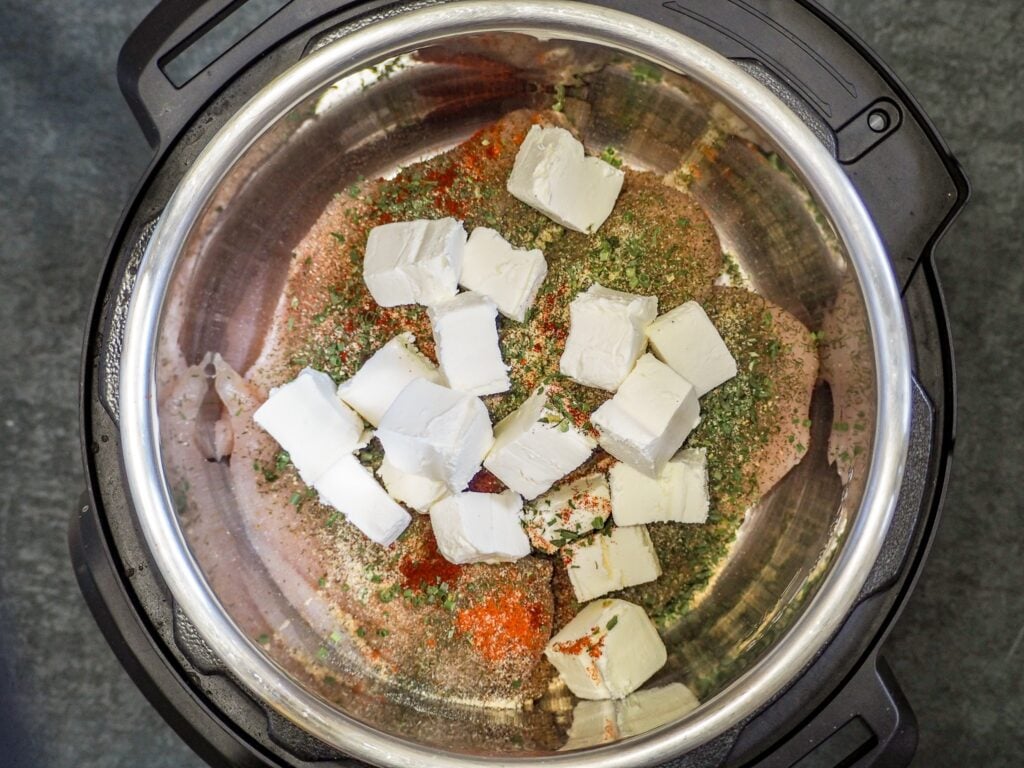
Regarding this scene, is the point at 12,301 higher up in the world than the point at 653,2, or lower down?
lower down

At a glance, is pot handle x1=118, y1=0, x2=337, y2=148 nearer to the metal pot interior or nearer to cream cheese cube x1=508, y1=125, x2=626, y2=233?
the metal pot interior

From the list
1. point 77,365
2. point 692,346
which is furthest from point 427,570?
point 77,365

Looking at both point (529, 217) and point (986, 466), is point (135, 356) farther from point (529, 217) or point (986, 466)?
point (986, 466)

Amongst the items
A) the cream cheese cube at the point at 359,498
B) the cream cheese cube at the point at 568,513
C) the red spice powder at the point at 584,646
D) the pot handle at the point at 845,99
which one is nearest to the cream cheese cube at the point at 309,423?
the cream cheese cube at the point at 359,498

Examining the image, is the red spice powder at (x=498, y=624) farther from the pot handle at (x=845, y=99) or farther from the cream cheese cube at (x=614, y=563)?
the pot handle at (x=845, y=99)

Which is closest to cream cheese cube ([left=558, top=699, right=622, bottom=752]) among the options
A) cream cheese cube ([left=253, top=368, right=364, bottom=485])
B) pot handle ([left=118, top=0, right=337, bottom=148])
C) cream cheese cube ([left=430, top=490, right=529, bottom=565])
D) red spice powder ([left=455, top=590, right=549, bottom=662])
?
red spice powder ([left=455, top=590, right=549, bottom=662])

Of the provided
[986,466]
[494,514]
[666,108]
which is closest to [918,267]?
[666,108]

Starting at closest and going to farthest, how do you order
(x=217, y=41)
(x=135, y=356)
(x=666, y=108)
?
(x=135, y=356), (x=666, y=108), (x=217, y=41)
